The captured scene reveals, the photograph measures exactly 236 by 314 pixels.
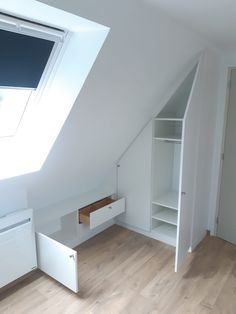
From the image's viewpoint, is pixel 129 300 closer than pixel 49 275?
Yes

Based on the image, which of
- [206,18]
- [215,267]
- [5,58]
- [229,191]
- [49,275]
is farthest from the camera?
[229,191]

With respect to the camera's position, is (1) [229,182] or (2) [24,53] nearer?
(2) [24,53]

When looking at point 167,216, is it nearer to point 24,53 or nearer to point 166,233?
point 166,233

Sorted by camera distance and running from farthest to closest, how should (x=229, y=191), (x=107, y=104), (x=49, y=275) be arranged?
(x=229, y=191) < (x=49, y=275) < (x=107, y=104)

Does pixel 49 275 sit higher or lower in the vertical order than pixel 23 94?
lower

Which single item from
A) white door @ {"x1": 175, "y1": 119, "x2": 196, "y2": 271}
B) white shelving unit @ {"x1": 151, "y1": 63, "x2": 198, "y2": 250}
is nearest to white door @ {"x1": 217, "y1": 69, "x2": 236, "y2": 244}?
white shelving unit @ {"x1": 151, "y1": 63, "x2": 198, "y2": 250}

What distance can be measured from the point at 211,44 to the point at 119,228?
2.42 m

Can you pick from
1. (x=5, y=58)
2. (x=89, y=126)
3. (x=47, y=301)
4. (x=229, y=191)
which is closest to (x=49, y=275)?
(x=47, y=301)

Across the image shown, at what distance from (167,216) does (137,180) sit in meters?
0.56

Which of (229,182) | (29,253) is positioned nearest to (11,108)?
(29,253)

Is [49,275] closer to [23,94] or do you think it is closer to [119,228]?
[119,228]

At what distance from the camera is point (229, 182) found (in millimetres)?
2975

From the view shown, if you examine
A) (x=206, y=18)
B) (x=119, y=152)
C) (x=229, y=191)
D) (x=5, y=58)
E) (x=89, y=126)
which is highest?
(x=206, y=18)

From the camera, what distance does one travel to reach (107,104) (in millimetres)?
2068
